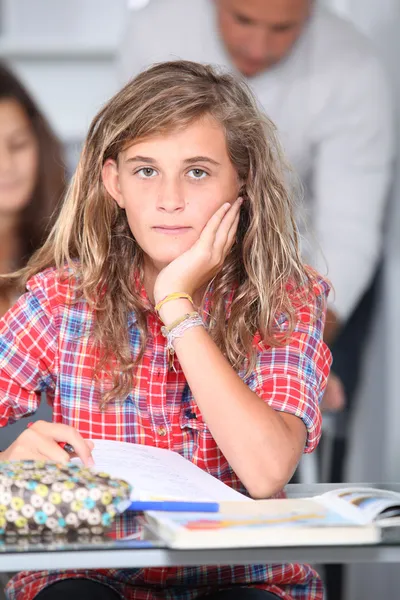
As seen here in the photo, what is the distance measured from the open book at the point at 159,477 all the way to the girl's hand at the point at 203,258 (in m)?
0.24

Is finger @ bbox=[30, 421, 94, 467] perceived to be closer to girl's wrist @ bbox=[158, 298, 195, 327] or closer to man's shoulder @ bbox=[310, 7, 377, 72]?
girl's wrist @ bbox=[158, 298, 195, 327]

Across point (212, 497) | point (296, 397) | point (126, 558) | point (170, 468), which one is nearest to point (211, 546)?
point (126, 558)

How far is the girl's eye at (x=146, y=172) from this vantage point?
4.75ft

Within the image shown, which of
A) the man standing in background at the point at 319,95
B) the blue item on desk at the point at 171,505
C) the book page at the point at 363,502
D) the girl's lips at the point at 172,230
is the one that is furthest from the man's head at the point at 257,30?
the blue item on desk at the point at 171,505

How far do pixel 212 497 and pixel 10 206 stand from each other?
2091 millimetres

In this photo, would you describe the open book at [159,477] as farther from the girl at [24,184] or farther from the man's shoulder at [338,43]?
the man's shoulder at [338,43]

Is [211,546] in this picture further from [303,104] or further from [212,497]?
[303,104]

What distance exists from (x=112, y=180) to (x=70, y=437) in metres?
0.51

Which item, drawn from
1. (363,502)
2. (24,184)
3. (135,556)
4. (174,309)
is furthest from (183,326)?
(24,184)

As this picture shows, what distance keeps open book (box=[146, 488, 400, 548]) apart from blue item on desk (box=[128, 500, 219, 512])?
2cm

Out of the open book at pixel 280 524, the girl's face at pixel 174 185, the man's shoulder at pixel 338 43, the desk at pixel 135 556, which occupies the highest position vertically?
the man's shoulder at pixel 338 43

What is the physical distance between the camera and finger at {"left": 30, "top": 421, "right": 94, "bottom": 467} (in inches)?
47.0

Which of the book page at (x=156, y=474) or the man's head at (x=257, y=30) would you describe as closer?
the book page at (x=156, y=474)

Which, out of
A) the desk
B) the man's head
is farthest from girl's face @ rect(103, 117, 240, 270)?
the man's head
